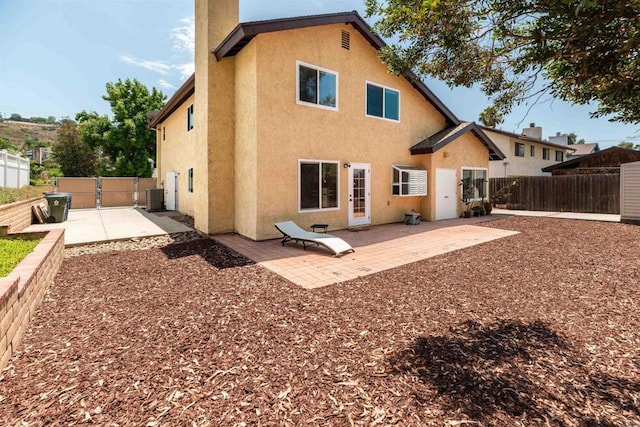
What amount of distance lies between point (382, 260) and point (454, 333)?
11.0 ft

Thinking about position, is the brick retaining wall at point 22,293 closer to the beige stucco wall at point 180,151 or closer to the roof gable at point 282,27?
the beige stucco wall at point 180,151

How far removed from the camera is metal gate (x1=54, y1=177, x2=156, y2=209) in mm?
19031

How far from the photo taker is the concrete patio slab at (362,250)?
19.9ft

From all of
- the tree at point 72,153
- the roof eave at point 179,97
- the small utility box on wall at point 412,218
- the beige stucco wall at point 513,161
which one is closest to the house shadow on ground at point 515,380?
the small utility box on wall at point 412,218

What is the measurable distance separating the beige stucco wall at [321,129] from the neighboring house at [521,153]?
528 inches

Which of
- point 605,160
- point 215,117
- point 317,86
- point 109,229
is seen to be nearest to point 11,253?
point 109,229

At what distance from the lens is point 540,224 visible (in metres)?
12.0

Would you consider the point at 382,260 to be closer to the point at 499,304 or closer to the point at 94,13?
the point at 499,304

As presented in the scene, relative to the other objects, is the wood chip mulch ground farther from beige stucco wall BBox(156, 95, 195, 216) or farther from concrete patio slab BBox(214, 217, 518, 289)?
beige stucco wall BBox(156, 95, 195, 216)

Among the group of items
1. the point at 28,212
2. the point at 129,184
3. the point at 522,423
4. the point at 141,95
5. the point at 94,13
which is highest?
the point at 141,95

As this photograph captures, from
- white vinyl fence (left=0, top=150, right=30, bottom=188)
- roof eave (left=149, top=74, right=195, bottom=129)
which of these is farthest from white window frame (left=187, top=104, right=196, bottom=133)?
white vinyl fence (left=0, top=150, right=30, bottom=188)

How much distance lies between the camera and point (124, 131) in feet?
90.8

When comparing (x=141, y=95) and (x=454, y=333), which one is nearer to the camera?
(x=454, y=333)

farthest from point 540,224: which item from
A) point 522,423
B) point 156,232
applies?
point 156,232
